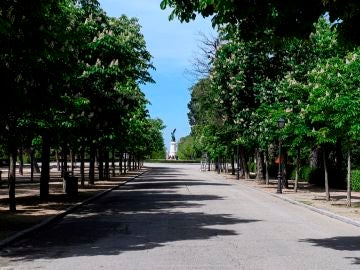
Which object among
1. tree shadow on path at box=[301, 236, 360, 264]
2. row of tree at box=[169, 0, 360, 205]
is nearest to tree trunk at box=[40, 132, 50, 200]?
row of tree at box=[169, 0, 360, 205]

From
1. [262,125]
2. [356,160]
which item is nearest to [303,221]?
[262,125]

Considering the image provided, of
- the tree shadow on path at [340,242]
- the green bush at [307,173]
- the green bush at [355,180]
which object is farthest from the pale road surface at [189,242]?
the green bush at [307,173]

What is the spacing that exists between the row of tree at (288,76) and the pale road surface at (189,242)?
3.61 metres

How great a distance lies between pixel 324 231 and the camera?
14.5 metres

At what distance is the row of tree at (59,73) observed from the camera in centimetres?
1280

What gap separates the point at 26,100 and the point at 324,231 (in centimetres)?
778

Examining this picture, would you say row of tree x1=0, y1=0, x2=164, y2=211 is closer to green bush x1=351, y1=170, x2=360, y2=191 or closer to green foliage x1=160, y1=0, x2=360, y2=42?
green foliage x1=160, y1=0, x2=360, y2=42

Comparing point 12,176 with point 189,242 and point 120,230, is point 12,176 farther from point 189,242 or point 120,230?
point 189,242

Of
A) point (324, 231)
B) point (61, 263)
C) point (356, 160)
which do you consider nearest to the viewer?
point (61, 263)

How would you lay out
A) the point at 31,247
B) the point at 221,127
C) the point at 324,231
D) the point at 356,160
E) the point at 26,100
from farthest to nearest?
the point at 356,160 → the point at 221,127 → the point at 324,231 → the point at 26,100 → the point at 31,247

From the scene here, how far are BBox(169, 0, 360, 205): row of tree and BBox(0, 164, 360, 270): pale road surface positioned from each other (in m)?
3.61

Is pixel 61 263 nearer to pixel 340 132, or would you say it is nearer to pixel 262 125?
pixel 340 132

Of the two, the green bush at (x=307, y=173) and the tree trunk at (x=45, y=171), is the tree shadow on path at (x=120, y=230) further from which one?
the green bush at (x=307, y=173)

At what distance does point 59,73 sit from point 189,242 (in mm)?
5954
